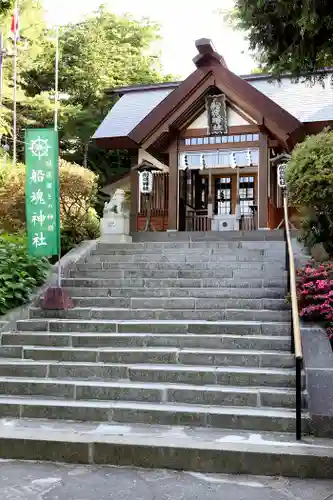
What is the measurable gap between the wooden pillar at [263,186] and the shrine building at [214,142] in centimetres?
3

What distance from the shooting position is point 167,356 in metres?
6.31

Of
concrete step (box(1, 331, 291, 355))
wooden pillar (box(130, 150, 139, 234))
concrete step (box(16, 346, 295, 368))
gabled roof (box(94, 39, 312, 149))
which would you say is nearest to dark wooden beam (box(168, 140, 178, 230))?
gabled roof (box(94, 39, 312, 149))

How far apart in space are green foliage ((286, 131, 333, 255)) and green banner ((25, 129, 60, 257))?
398cm

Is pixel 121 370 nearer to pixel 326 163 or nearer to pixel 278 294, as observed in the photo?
pixel 278 294

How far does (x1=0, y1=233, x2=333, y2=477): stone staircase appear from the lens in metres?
4.41

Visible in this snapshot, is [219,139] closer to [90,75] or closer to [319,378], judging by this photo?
[319,378]

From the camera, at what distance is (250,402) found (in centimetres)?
538

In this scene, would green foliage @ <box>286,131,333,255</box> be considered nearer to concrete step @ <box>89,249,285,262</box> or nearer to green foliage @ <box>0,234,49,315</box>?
concrete step @ <box>89,249,285,262</box>

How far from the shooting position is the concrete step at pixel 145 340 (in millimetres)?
6473

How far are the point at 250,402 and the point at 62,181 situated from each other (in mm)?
9122

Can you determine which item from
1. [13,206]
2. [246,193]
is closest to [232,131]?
[246,193]

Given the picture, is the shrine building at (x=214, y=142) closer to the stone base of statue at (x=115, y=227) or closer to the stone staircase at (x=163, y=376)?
the stone base of statue at (x=115, y=227)

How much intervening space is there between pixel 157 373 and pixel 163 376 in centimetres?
8

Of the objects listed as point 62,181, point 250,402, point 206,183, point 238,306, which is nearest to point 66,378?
point 250,402
